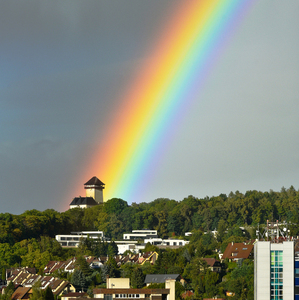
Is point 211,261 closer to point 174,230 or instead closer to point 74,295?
point 74,295

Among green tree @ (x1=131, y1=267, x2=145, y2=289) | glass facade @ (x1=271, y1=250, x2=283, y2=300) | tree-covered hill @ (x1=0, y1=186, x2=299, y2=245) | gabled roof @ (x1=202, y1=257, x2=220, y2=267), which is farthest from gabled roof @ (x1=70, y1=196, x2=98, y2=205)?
glass facade @ (x1=271, y1=250, x2=283, y2=300)

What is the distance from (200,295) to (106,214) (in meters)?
65.4

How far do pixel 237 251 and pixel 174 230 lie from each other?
1591 inches

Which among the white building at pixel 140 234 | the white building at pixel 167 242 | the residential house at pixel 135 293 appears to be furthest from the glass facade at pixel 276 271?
the white building at pixel 140 234

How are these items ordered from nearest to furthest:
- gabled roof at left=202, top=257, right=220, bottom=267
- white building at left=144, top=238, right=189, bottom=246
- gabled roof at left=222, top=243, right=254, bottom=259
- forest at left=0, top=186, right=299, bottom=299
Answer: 1. forest at left=0, top=186, right=299, bottom=299
2. gabled roof at left=202, top=257, right=220, bottom=267
3. gabled roof at left=222, top=243, right=254, bottom=259
4. white building at left=144, top=238, right=189, bottom=246

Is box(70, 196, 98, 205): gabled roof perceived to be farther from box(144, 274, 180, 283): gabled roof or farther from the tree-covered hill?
box(144, 274, 180, 283): gabled roof

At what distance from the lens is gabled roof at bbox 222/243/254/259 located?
89912 millimetres

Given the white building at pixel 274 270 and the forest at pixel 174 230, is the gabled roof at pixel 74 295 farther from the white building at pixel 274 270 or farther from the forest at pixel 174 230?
the white building at pixel 274 270

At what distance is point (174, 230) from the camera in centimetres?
13212

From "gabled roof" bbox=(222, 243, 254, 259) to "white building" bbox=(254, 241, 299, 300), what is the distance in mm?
30809

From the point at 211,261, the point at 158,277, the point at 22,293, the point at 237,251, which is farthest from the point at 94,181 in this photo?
the point at 158,277

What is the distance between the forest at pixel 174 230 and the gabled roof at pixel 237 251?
6.58ft

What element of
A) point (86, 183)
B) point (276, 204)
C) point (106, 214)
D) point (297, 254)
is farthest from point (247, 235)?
point (86, 183)

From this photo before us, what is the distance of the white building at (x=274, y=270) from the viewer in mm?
57500
